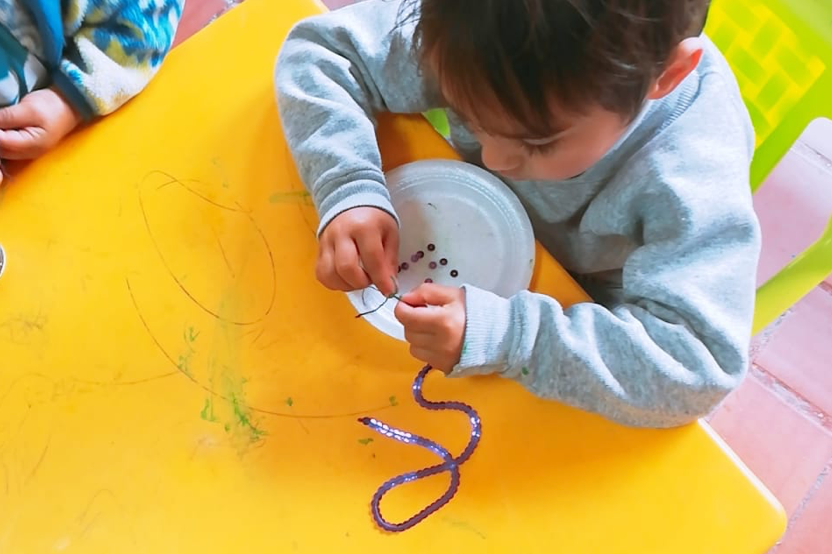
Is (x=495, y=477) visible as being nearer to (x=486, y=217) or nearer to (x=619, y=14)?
(x=486, y=217)

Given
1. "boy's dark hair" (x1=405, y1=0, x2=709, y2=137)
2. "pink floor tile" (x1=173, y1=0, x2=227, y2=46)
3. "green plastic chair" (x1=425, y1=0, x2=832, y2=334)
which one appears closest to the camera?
"boy's dark hair" (x1=405, y1=0, x2=709, y2=137)

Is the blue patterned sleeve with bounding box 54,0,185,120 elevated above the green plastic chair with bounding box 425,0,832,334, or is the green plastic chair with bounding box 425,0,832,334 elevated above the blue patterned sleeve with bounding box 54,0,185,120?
the green plastic chair with bounding box 425,0,832,334

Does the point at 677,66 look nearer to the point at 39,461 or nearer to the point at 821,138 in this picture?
the point at 39,461

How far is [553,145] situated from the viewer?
52 centimetres

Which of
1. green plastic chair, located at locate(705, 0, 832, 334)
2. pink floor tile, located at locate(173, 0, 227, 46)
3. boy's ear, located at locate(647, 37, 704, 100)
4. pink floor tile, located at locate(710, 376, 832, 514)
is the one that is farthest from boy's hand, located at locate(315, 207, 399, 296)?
pink floor tile, located at locate(173, 0, 227, 46)

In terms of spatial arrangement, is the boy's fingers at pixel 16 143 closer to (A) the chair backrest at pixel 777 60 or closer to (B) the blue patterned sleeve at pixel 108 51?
(B) the blue patterned sleeve at pixel 108 51

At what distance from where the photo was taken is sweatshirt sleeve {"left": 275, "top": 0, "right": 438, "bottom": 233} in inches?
24.5

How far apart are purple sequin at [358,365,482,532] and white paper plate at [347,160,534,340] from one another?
2.5 inches

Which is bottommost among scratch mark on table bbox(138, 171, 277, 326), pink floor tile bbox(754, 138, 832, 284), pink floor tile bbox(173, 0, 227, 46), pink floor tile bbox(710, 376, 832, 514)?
pink floor tile bbox(710, 376, 832, 514)

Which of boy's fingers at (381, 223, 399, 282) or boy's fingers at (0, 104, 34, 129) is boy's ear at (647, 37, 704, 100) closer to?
boy's fingers at (381, 223, 399, 282)

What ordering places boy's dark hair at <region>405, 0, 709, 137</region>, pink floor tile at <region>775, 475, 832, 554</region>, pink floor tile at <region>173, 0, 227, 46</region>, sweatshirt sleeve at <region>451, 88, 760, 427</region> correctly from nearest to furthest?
1. boy's dark hair at <region>405, 0, 709, 137</region>
2. sweatshirt sleeve at <region>451, 88, 760, 427</region>
3. pink floor tile at <region>775, 475, 832, 554</region>
4. pink floor tile at <region>173, 0, 227, 46</region>

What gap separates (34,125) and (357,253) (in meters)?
0.32

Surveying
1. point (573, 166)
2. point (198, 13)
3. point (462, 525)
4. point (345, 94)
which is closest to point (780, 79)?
point (573, 166)

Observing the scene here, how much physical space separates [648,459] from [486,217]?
0.74ft
